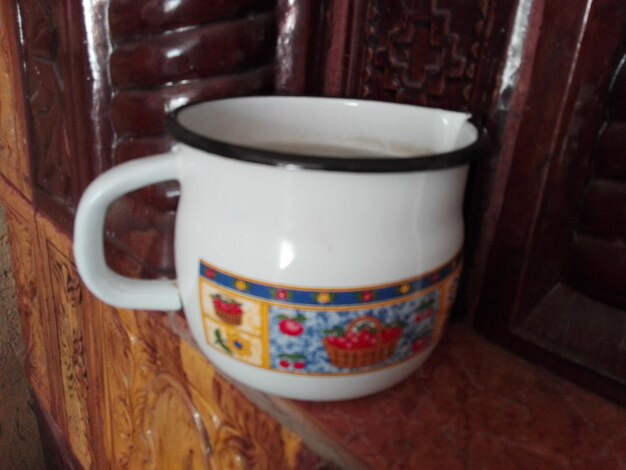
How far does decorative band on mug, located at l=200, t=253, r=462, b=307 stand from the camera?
29 cm

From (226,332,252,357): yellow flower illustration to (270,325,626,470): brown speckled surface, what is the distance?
0.05 metres

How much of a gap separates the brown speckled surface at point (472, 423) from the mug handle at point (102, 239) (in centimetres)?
→ 11

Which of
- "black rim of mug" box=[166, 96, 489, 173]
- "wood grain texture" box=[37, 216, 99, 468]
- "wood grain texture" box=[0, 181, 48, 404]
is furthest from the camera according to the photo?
"wood grain texture" box=[0, 181, 48, 404]

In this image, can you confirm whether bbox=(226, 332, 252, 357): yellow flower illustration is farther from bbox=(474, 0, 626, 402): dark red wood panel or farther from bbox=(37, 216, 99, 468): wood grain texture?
bbox=(37, 216, 99, 468): wood grain texture

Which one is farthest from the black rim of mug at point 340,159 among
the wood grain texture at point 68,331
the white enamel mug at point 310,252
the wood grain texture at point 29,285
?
the wood grain texture at point 29,285

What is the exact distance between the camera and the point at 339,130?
1.38ft

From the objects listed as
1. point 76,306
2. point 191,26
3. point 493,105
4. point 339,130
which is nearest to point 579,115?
point 493,105

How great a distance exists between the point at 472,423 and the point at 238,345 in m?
0.14

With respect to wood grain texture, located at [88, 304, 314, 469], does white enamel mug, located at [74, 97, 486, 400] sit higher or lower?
higher

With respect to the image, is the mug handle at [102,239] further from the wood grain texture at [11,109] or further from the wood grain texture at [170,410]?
the wood grain texture at [11,109]

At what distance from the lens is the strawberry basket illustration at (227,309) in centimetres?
31

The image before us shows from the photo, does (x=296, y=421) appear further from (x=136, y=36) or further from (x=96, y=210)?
(x=136, y=36)

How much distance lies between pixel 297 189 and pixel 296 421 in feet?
0.47

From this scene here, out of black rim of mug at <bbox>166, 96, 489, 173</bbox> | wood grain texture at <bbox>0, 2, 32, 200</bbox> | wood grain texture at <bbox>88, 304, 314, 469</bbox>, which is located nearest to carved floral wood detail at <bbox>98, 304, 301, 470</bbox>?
wood grain texture at <bbox>88, 304, 314, 469</bbox>
